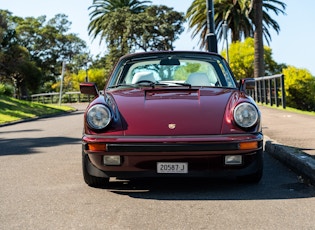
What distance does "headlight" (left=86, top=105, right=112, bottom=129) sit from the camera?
185 inches

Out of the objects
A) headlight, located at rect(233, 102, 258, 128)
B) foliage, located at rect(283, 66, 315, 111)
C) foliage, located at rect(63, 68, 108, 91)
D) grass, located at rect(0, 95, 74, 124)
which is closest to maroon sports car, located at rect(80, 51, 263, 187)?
headlight, located at rect(233, 102, 258, 128)

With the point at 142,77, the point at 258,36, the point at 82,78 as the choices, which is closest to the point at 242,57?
the point at 258,36

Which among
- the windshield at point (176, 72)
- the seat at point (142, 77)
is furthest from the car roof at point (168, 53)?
the seat at point (142, 77)

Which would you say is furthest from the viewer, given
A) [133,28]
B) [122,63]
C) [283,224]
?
[133,28]

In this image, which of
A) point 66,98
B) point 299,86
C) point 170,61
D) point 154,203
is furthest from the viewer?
point 66,98

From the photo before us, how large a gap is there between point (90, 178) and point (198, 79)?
174 centimetres

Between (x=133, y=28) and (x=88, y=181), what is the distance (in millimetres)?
50049

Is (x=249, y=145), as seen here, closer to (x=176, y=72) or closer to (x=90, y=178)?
(x=90, y=178)

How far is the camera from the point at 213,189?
4906mm

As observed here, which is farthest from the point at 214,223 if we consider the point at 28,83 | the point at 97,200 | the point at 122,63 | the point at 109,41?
the point at 109,41

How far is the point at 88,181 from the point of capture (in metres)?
5.05

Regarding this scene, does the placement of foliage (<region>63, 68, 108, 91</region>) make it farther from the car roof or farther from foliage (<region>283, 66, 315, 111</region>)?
the car roof

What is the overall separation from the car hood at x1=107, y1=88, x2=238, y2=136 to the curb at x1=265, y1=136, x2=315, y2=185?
Result: 1230 millimetres

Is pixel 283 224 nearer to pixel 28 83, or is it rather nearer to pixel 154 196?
pixel 154 196
